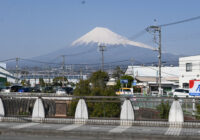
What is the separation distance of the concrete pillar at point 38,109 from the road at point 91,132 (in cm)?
150

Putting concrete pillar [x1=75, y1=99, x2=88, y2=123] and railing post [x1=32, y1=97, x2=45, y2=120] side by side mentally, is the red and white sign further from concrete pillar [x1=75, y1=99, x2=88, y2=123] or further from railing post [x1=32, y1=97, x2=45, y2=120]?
railing post [x1=32, y1=97, x2=45, y2=120]

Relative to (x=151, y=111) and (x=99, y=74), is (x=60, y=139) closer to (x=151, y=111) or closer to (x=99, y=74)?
(x=151, y=111)

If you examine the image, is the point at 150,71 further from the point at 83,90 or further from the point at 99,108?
the point at 99,108

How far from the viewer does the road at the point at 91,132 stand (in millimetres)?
14406

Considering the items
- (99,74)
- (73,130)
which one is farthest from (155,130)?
(99,74)

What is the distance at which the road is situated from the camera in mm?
14406

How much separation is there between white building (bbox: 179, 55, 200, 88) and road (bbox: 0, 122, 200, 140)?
53.0 metres

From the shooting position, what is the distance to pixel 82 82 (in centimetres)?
3575

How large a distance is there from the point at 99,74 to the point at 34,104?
45486 mm

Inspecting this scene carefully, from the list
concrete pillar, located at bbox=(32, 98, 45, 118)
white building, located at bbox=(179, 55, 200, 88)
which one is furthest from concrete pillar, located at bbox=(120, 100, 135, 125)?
white building, located at bbox=(179, 55, 200, 88)

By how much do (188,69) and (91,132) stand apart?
57.5m

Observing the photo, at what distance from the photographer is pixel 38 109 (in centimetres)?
1833

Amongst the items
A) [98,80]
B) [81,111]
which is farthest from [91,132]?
[98,80]

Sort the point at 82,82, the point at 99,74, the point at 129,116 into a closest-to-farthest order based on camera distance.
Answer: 1. the point at 129,116
2. the point at 82,82
3. the point at 99,74
